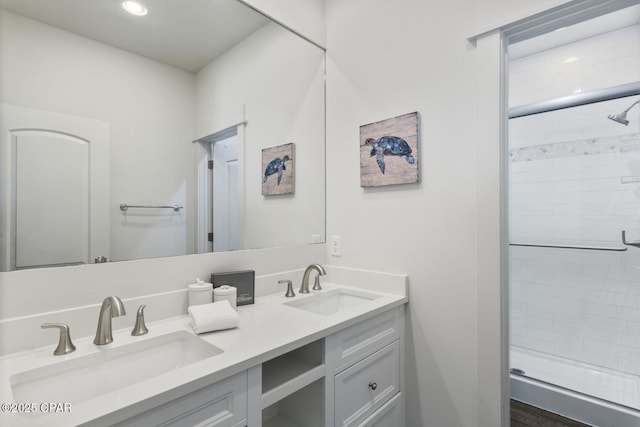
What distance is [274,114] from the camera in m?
1.76

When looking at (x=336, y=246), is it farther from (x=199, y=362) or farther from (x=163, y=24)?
(x=163, y=24)

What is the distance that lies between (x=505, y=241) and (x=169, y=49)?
5.24 ft

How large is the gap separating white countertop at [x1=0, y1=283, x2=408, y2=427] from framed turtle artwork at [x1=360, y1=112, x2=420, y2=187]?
1.99 ft

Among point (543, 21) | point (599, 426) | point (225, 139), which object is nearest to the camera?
point (543, 21)

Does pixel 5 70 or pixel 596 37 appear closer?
pixel 5 70

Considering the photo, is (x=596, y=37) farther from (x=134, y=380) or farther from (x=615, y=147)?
(x=134, y=380)

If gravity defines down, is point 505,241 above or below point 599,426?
above

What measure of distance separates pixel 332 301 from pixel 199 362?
95cm

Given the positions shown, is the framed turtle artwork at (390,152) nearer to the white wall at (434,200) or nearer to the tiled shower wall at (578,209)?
the white wall at (434,200)

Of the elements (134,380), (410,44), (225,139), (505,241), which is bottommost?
(134,380)

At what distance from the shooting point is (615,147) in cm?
211

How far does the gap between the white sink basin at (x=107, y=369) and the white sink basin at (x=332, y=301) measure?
0.56 meters

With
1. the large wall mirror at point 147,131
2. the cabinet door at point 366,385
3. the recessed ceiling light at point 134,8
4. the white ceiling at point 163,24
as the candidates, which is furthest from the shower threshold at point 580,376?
Result: the recessed ceiling light at point 134,8

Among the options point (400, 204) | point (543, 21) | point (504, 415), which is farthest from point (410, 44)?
point (504, 415)
